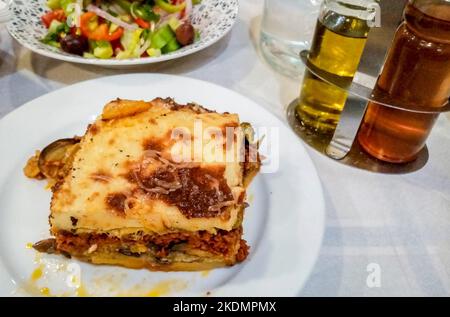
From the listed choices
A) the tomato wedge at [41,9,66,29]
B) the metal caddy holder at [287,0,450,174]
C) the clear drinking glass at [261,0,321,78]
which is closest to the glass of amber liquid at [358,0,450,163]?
the metal caddy holder at [287,0,450,174]

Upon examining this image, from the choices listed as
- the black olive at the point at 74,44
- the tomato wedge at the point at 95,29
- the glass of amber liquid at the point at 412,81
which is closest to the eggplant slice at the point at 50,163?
the black olive at the point at 74,44

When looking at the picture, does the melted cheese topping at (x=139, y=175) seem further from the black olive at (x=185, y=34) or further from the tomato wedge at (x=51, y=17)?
the tomato wedge at (x=51, y=17)

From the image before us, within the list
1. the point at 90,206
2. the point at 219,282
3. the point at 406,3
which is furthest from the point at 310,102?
the point at 90,206

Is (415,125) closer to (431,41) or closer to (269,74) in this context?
(431,41)

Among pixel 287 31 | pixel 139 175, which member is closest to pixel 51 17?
pixel 287 31

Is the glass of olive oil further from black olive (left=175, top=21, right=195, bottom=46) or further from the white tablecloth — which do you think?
black olive (left=175, top=21, right=195, bottom=46)

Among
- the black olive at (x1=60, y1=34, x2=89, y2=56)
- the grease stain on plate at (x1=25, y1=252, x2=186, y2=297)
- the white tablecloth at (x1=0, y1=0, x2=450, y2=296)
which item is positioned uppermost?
the black olive at (x1=60, y1=34, x2=89, y2=56)
